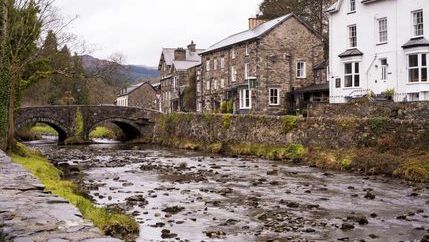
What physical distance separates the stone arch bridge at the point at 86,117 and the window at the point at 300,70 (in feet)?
51.5

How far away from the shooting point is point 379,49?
3841 centimetres

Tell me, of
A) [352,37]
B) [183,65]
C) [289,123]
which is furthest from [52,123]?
[352,37]

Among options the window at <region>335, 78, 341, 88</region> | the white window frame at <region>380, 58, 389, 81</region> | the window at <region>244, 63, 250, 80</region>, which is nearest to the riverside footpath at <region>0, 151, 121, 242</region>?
the white window frame at <region>380, 58, 389, 81</region>

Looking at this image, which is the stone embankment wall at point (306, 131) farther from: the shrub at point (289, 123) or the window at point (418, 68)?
the window at point (418, 68)

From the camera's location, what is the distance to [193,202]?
1802cm

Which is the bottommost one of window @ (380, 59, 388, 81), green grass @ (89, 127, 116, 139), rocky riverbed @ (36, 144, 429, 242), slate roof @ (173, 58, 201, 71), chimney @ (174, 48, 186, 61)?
rocky riverbed @ (36, 144, 429, 242)

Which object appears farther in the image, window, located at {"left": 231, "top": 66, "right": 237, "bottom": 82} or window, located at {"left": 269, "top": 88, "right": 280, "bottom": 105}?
window, located at {"left": 231, "top": 66, "right": 237, "bottom": 82}

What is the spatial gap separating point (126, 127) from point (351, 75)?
102ft

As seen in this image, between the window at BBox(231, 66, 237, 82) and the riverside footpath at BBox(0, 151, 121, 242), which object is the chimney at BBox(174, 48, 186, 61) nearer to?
the window at BBox(231, 66, 237, 82)

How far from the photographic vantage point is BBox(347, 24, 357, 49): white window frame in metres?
41.1

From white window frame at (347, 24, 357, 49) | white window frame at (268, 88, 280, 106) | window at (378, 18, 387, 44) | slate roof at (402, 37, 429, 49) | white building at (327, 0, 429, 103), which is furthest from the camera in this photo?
white window frame at (268, 88, 280, 106)

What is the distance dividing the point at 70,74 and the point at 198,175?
1004 cm

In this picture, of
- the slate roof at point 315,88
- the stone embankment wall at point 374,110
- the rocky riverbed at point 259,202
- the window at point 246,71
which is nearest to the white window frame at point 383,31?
the stone embankment wall at point 374,110

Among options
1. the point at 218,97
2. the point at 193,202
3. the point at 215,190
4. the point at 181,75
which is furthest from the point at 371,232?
the point at 181,75
